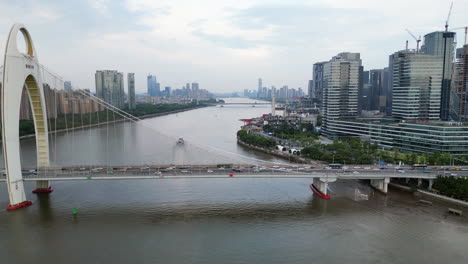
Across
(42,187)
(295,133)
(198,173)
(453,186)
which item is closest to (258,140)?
(295,133)

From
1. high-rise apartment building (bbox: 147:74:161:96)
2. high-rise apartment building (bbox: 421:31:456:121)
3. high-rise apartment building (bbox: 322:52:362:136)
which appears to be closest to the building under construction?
high-rise apartment building (bbox: 421:31:456:121)

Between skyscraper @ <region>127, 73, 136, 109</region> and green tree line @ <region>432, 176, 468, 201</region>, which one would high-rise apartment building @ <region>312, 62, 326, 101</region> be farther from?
green tree line @ <region>432, 176, 468, 201</region>

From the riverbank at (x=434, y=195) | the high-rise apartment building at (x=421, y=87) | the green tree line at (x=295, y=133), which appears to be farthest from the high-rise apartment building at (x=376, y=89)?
the riverbank at (x=434, y=195)

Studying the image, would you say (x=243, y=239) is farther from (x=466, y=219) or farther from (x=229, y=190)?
(x=466, y=219)

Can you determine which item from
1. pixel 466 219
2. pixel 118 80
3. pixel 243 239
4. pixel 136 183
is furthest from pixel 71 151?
pixel 118 80

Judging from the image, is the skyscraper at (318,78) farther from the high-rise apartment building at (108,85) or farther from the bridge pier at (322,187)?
the bridge pier at (322,187)
